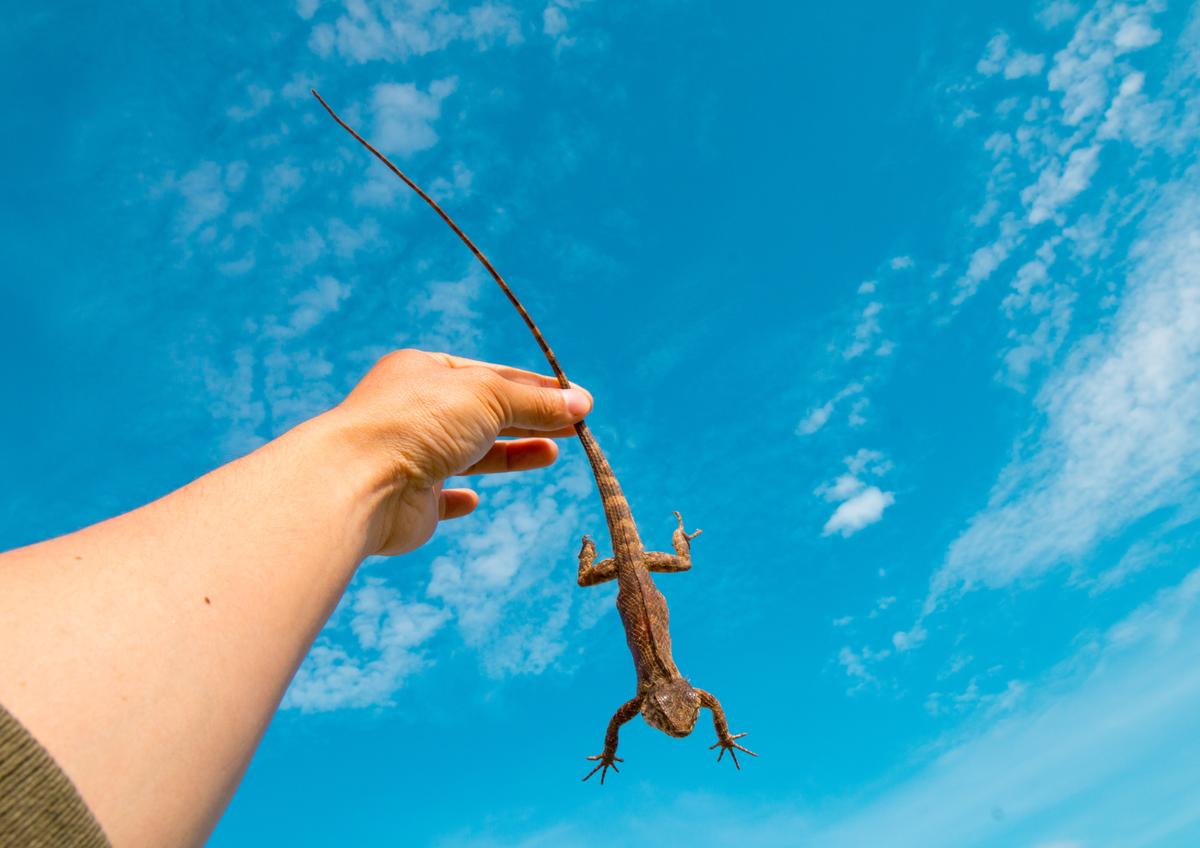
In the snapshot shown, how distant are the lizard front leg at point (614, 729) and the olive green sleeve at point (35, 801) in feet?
19.0

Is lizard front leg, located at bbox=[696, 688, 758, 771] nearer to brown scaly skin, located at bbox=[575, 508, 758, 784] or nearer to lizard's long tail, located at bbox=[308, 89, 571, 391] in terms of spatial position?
brown scaly skin, located at bbox=[575, 508, 758, 784]

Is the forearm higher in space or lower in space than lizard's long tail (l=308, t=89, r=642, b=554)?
lower

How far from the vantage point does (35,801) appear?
1.55 meters

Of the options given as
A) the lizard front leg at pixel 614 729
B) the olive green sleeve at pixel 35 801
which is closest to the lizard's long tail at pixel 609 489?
the lizard front leg at pixel 614 729

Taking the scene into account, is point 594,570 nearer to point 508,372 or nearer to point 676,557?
point 676,557

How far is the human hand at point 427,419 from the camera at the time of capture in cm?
428

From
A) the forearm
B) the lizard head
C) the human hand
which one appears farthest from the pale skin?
the lizard head

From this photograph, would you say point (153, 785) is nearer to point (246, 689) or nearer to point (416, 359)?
point (246, 689)

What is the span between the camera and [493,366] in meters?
5.96

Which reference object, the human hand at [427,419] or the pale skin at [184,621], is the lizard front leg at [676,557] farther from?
the pale skin at [184,621]

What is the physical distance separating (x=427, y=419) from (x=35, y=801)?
3255mm

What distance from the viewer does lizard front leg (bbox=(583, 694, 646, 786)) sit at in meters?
6.75

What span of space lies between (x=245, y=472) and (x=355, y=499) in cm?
68

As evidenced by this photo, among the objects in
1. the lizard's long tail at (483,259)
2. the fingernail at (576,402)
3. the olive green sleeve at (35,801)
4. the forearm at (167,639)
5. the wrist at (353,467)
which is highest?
the lizard's long tail at (483,259)
